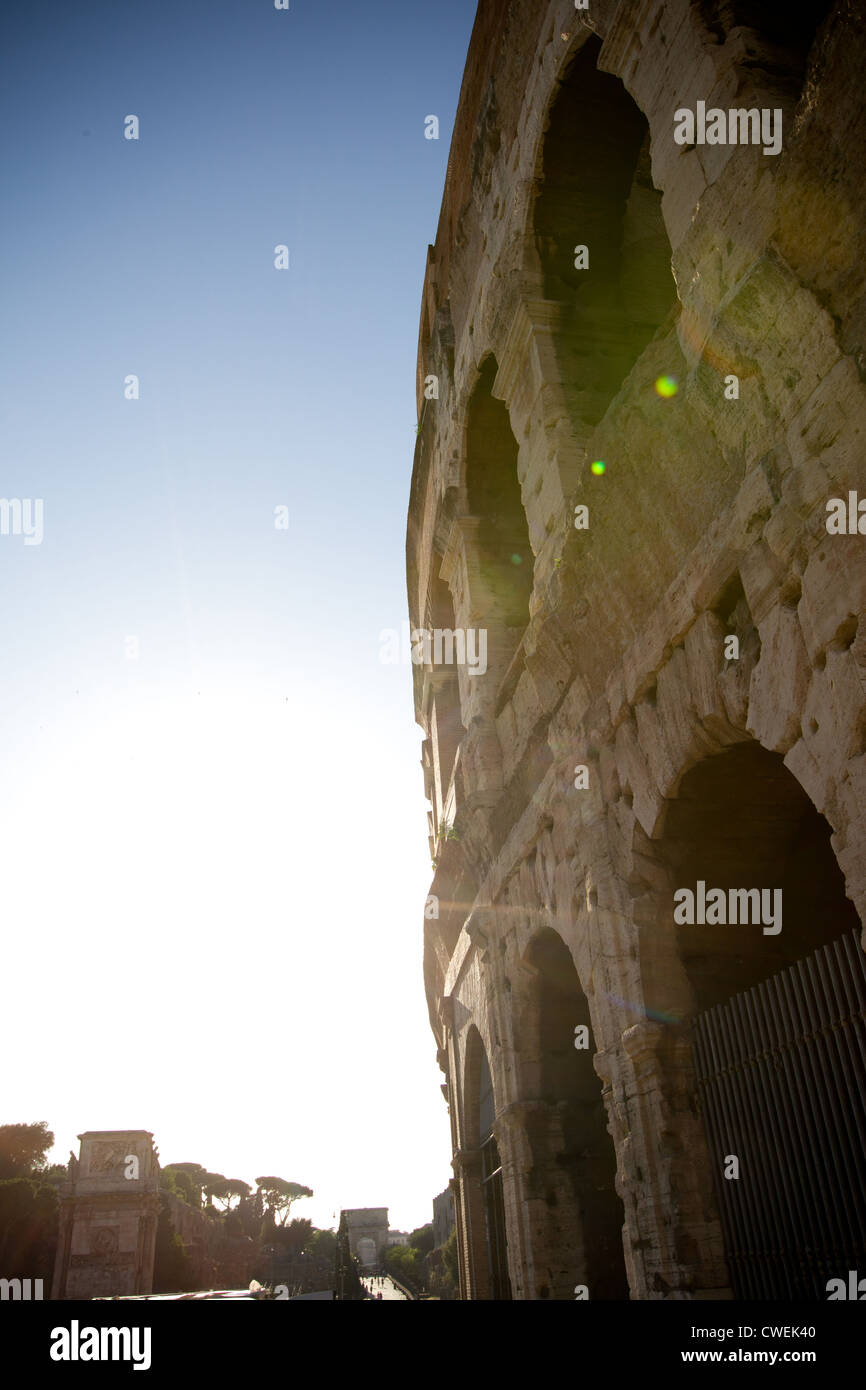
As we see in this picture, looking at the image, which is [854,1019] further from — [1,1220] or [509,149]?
[1,1220]

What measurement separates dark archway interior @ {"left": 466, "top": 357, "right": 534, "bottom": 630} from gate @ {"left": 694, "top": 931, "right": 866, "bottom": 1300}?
450cm

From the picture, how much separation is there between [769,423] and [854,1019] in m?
2.15

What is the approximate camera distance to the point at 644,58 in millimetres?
4480

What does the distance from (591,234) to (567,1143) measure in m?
6.34

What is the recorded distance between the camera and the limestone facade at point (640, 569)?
10.1 ft

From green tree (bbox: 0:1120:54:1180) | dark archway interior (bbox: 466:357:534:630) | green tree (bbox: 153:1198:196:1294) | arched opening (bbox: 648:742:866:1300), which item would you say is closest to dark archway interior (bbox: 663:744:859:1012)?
arched opening (bbox: 648:742:866:1300)

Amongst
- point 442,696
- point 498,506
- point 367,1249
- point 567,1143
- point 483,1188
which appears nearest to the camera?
point 567,1143

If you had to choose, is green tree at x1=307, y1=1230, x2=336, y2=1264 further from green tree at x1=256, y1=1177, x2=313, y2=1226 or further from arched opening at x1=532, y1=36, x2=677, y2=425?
arched opening at x1=532, y1=36, x2=677, y2=425

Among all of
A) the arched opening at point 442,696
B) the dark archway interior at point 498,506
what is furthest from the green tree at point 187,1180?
the dark archway interior at point 498,506

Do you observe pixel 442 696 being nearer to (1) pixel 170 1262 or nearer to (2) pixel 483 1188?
(2) pixel 483 1188

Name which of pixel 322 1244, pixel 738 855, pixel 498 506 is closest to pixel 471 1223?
pixel 738 855

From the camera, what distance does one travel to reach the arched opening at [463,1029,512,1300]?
8.11m

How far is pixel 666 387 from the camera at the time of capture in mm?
3887

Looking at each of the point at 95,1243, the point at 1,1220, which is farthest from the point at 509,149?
the point at 1,1220
